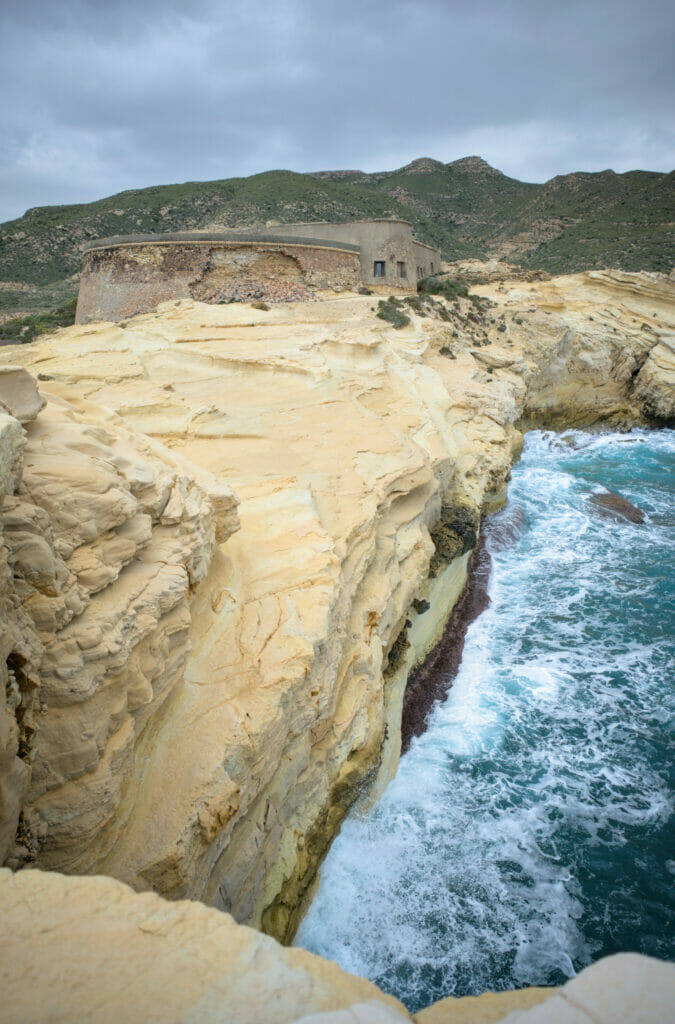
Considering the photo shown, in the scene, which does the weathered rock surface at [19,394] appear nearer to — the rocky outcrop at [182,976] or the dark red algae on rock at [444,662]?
the rocky outcrop at [182,976]

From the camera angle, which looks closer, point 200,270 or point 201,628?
point 201,628

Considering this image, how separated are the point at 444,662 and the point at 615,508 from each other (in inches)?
294

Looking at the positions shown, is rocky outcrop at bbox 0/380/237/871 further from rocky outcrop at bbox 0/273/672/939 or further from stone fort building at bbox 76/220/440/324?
stone fort building at bbox 76/220/440/324

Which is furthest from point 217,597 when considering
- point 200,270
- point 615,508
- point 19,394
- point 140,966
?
point 200,270

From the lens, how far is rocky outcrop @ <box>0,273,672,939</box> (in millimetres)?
2891

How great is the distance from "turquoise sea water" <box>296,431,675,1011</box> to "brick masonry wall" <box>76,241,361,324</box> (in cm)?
1116

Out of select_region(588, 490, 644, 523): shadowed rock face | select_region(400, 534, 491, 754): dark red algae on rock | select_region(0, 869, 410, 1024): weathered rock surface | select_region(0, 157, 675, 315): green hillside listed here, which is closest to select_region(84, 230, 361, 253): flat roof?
select_region(588, 490, 644, 523): shadowed rock face

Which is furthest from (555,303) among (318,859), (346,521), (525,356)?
(318,859)

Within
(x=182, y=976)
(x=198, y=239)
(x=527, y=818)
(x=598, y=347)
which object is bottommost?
A: (x=527, y=818)

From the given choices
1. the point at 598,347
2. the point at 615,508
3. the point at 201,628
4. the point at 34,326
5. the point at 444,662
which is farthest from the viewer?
the point at 598,347

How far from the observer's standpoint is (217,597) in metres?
4.75

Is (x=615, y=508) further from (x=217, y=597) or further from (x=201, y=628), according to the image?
(x=201, y=628)

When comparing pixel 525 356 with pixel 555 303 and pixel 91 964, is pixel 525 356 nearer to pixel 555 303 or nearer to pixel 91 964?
A: pixel 555 303

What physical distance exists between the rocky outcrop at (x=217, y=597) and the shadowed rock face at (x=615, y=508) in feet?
12.1
